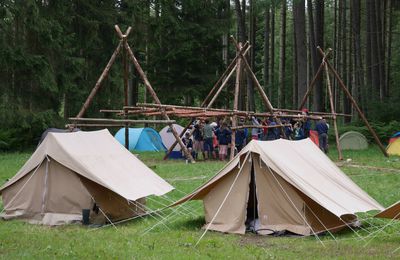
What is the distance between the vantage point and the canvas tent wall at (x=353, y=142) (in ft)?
89.8

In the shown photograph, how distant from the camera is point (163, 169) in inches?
758

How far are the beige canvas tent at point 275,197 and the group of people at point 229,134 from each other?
1089 centimetres

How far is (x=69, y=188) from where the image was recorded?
1142cm

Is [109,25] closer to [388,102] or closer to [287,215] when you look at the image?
[388,102]

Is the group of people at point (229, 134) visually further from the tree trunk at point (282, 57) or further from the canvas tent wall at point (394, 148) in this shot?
the tree trunk at point (282, 57)

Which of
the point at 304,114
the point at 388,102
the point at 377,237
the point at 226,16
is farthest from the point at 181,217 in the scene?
the point at 226,16

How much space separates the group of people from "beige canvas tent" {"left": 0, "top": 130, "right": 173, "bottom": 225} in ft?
34.0

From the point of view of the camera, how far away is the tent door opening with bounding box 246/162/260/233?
10.4m

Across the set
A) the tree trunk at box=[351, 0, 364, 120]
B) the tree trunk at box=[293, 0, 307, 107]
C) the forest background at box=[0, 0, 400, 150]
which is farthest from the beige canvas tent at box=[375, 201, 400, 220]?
the tree trunk at box=[351, 0, 364, 120]

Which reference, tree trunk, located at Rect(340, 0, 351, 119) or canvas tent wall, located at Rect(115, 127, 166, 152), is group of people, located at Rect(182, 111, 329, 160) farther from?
tree trunk, located at Rect(340, 0, 351, 119)

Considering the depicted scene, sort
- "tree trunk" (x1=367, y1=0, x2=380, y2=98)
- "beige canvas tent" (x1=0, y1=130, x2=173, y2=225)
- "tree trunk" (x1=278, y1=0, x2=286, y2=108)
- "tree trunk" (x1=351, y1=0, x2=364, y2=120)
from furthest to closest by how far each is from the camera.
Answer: "tree trunk" (x1=278, y1=0, x2=286, y2=108), "tree trunk" (x1=351, y1=0, x2=364, y2=120), "tree trunk" (x1=367, y1=0, x2=380, y2=98), "beige canvas tent" (x1=0, y1=130, x2=173, y2=225)

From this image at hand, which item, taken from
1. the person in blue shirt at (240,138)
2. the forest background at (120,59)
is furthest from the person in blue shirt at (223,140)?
the forest background at (120,59)

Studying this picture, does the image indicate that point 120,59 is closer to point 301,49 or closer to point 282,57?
point 301,49

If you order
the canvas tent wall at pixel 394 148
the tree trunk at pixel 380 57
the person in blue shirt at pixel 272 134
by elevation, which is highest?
the tree trunk at pixel 380 57
